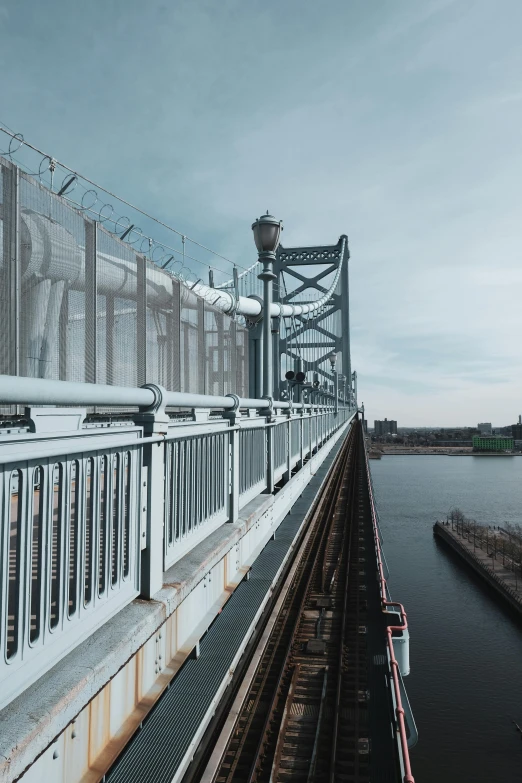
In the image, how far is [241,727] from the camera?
15.6 feet

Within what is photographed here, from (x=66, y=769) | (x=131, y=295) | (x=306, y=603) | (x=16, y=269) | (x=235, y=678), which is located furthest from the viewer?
(x=306, y=603)

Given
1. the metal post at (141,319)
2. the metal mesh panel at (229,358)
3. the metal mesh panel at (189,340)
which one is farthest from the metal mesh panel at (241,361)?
the metal post at (141,319)

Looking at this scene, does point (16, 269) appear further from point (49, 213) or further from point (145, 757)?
point (145, 757)

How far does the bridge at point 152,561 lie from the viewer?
1.63m

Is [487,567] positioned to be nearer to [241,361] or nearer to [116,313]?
[241,361]

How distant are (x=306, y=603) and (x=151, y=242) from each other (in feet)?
17.3

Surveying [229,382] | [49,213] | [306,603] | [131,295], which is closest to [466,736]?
[306,603]

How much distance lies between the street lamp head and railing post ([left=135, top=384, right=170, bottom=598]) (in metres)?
4.09

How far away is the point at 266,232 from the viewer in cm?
608

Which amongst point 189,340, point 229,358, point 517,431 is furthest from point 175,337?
point 517,431

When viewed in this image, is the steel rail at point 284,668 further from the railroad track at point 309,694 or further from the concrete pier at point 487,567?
the concrete pier at point 487,567

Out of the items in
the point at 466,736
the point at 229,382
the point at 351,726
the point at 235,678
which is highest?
the point at 229,382

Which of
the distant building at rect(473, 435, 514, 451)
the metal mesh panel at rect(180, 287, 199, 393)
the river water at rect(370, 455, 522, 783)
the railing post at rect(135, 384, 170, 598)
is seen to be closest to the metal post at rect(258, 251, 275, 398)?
the metal mesh panel at rect(180, 287, 199, 393)

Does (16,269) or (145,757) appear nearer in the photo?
(145,757)
